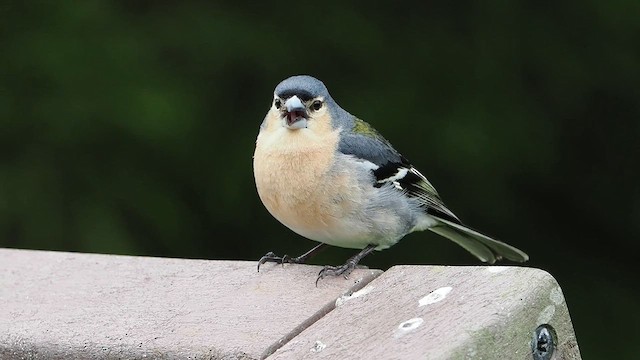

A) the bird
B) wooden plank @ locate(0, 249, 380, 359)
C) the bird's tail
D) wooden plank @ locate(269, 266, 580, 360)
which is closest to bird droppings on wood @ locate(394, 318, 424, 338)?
wooden plank @ locate(269, 266, 580, 360)

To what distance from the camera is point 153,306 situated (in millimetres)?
2586

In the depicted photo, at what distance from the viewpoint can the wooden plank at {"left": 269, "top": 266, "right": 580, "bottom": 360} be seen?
2.03m

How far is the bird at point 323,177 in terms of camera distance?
3.03 metres

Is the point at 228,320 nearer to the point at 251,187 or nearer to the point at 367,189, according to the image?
the point at 367,189

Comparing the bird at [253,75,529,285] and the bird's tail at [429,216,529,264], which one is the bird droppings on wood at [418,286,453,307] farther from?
the bird's tail at [429,216,529,264]

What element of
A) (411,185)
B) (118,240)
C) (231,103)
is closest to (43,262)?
(411,185)

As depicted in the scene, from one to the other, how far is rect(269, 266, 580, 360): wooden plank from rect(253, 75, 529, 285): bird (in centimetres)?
50

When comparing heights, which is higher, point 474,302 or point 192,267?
point 474,302

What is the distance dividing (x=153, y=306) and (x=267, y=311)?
29 cm

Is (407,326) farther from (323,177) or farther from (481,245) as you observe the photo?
(481,245)

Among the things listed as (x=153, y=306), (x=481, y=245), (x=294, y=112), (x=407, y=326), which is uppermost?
(x=294, y=112)

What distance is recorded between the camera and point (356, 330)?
2.23m

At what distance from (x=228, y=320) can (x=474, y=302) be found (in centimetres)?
55

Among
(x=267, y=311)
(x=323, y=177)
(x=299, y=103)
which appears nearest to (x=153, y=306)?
(x=267, y=311)
